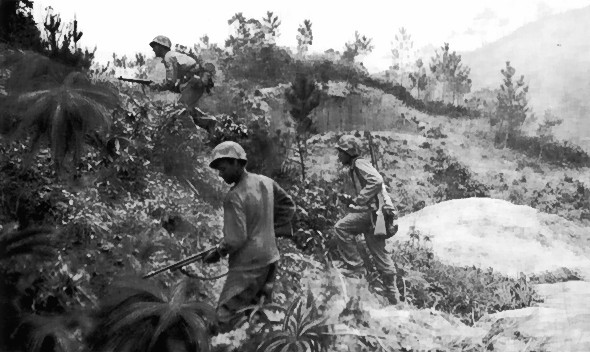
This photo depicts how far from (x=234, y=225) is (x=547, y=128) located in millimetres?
7005

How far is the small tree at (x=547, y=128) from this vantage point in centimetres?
782

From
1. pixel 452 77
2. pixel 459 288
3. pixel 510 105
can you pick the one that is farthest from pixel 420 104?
pixel 452 77

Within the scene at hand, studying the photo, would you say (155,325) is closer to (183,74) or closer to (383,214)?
(383,214)

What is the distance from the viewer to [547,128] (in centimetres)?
824

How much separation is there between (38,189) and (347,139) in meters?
2.83

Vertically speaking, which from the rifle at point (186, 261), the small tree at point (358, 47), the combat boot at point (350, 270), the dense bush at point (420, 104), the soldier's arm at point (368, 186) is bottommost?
the combat boot at point (350, 270)

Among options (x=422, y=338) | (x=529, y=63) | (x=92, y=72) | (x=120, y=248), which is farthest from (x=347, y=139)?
(x=529, y=63)

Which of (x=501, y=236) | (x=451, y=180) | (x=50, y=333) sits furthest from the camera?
(x=451, y=180)

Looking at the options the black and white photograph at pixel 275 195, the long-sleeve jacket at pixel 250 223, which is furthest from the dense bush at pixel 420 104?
the long-sleeve jacket at pixel 250 223

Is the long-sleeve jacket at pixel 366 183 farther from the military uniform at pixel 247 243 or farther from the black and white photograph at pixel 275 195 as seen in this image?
the military uniform at pixel 247 243

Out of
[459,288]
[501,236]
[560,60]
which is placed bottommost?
[459,288]

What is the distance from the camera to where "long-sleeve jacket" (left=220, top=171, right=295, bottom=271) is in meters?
3.12

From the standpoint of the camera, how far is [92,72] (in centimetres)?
514

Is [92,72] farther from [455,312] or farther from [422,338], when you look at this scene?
[455,312]
